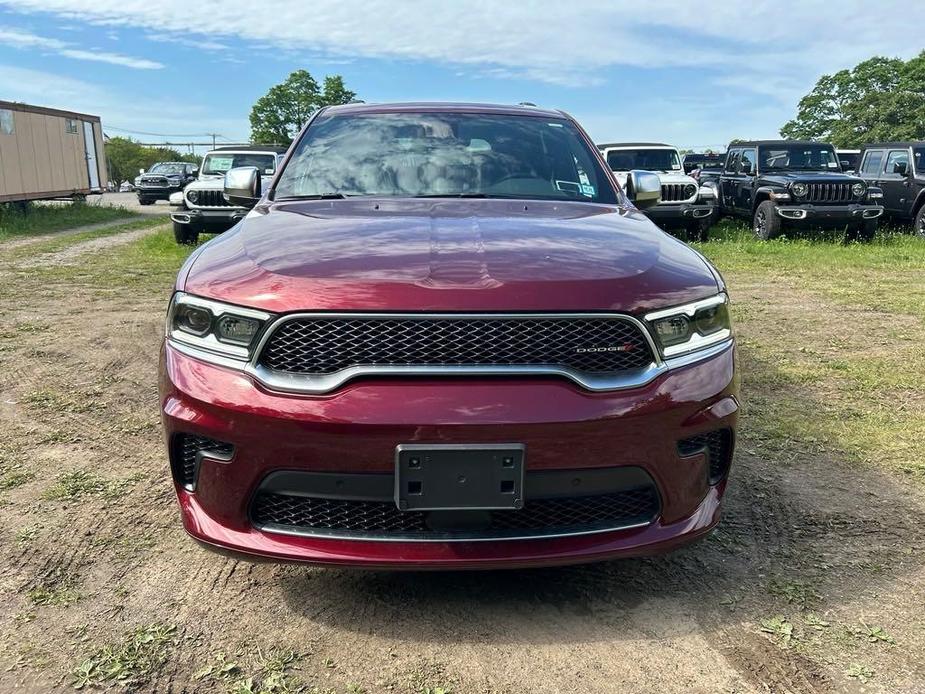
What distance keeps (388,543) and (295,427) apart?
41cm

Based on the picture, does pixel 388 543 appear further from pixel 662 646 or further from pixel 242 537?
pixel 662 646

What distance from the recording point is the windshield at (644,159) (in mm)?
14289

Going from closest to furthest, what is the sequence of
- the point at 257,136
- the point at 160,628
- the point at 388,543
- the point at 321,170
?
1. the point at 388,543
2. the point at 160,628
3. the point at 321,170
4. the point at 257,136

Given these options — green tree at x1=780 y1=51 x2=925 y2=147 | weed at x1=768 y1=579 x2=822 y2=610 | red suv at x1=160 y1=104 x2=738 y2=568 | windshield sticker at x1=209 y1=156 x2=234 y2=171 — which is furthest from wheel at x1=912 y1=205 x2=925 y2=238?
green tree at x1=780 y1=51 x2=925 y2=147

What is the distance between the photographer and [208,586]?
2.49 meters

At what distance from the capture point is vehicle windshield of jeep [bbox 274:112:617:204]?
3.25m

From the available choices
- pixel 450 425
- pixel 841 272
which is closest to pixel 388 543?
pixel 450 425

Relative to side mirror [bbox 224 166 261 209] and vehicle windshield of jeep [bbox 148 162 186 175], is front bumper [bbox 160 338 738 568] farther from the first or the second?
vehicle windshield of jeep [bbox 148 162 186 175]

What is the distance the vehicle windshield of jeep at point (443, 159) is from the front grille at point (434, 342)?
126 centimetres

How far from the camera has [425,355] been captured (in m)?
2.01

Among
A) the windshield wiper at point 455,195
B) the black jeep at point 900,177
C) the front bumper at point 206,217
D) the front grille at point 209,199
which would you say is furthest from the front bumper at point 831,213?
the windshield wiper at point 455,195

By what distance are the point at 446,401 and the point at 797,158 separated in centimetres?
1372

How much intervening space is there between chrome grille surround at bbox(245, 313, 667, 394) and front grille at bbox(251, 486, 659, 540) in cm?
33

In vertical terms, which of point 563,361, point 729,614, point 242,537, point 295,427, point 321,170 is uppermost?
point 321,170
